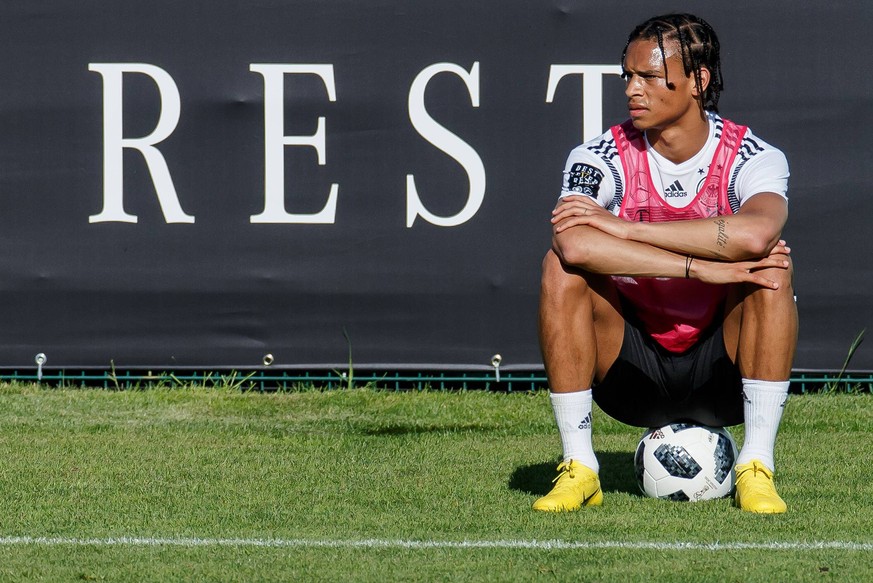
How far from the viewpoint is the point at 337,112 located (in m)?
6.65

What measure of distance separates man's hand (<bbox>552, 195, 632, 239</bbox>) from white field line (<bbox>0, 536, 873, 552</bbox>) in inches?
36.6

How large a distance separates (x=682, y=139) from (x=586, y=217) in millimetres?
443

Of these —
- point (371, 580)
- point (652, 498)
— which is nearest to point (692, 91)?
point (652, 498)

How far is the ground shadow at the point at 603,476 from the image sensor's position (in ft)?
14.8

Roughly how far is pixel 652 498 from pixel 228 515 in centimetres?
130

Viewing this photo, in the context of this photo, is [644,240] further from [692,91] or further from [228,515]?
[228,515]

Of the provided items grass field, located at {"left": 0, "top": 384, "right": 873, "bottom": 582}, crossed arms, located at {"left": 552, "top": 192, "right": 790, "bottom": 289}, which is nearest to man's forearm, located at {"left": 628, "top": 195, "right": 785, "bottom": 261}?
crossed arms, located at {"left": 552, "top": 192, "right": 790, "bottom": 289}

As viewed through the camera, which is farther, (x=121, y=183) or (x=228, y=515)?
(x=121, y=183)

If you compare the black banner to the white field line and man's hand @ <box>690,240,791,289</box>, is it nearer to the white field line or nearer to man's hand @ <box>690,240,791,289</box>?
man's hand @ <box>690,240,791,289</box>

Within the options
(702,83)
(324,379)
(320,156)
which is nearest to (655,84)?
(702,83)

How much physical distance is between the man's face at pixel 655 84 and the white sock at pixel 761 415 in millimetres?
844

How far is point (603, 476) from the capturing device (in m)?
4.76

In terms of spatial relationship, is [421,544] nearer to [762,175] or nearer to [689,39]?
[762,175]

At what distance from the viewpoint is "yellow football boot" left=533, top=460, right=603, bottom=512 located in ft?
13.2
